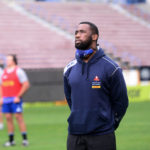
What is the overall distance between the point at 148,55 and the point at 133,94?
815 cm

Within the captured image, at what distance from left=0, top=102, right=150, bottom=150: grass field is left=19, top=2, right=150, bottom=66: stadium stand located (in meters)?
13.6

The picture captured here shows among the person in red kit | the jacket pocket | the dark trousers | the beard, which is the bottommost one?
the person in red kit

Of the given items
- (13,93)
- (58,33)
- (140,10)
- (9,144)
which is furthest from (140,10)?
(9,144)

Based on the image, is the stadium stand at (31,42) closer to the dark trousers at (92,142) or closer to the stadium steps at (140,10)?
the stadium steps at (140,10)

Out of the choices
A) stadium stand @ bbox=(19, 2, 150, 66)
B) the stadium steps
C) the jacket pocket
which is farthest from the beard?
the stadium steps

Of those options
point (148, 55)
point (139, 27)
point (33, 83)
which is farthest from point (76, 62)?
point (139, 27)

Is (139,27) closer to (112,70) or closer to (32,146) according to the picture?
(32,146)

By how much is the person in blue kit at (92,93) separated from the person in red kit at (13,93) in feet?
21.9

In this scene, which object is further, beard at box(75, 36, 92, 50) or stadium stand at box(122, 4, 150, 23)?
stadium stand at box(122, 4, 150, 23)

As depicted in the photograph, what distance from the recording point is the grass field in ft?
39.5

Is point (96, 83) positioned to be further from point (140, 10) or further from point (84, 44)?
point (140, 10)

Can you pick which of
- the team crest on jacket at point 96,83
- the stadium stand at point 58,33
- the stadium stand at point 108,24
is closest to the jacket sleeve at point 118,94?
the team crest on jacket at point 96,83

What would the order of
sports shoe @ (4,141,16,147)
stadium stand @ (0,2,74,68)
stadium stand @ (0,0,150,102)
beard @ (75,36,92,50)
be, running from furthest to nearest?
stadium stand @ (0,0,150,102)
stadium stand @ (0,2,74,68)
sports shoe @ (4,141,16,147)
beard @ (75,36,92,50)

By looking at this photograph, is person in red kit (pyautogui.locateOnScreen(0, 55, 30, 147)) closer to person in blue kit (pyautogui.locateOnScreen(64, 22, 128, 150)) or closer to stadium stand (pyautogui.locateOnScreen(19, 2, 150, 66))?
person in blue kit (pyautogui.locateOnScreen(64, 22, 128, 150))
